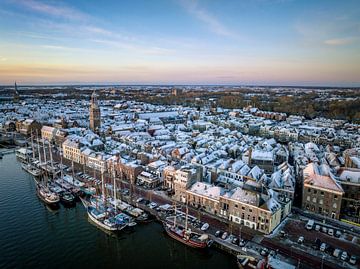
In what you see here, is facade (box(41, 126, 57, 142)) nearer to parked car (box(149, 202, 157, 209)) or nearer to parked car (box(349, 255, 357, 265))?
parked car (box(149, 202, 157, 209))

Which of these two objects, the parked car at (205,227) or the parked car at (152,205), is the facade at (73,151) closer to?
the parked car at (152,205)

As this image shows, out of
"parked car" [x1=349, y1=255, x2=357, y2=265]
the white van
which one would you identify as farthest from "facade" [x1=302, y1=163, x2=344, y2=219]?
"parked car" [x1=349, y1=255, x2=357, y2=265]

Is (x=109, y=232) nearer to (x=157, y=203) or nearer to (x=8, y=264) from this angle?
(x=157, y=203)

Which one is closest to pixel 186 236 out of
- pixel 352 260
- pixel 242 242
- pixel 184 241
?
pixel 184 241

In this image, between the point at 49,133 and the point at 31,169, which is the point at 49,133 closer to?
the point at 49,133

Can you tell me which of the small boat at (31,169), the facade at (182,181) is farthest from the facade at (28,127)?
the facade at (182,181)

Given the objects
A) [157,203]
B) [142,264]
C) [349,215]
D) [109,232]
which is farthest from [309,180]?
[109,232]

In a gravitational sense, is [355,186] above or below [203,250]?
above
